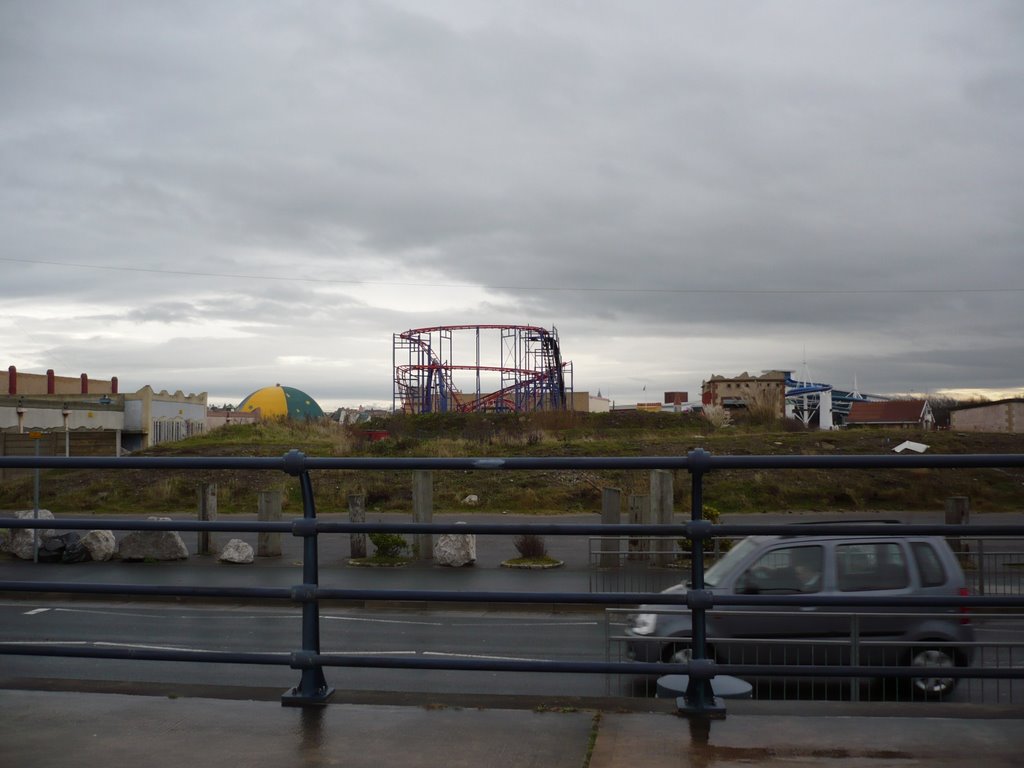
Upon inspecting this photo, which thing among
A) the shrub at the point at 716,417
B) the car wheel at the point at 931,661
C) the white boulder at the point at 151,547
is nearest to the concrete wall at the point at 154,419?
the shrub at the point at 716,417

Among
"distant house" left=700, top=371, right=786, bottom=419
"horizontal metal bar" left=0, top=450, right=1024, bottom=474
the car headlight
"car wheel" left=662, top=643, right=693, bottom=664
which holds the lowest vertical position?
"car wheel" left=662, top=643, right=693, bottom=664

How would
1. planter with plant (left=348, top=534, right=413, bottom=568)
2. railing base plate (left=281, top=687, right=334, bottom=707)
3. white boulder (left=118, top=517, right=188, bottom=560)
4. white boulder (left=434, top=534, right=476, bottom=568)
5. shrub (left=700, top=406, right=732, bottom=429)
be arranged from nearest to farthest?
railing base plate (left=281, top=687, right=334, bottom=707)
white boulder (left=434, top=534, right=476, bottom=568)
planter with plant (left=348, top=534, right=413, bottom=568)
white boulder (left=118, top=517, right=188, bottom=560)
shrub (left=700, top=406, right=732, bottom=429)

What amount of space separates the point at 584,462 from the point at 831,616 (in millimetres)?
4302

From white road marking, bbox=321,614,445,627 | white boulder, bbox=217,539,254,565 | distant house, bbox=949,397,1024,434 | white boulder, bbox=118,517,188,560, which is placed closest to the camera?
white road marking, bbox=321,614,445,627

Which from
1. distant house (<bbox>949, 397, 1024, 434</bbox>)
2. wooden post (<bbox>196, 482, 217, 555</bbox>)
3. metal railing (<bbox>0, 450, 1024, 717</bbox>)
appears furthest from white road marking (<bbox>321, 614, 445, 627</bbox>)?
distant house (<bbox>949, 397, 1024, 434</bbox>)

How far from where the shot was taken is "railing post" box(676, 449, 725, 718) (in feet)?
13.6

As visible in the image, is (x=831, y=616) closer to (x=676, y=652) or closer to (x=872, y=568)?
(x=872, y=568)

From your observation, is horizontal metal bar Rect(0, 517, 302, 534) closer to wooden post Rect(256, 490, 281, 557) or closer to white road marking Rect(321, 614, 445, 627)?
white road marking Rect(321, 614, 445, 627)

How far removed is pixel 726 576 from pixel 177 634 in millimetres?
6695

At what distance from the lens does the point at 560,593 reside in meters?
4.21

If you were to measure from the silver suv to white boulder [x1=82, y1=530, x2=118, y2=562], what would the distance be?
12009 millimetres

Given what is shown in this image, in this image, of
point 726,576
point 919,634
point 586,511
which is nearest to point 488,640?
point 726,576

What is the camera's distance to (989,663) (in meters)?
8.05

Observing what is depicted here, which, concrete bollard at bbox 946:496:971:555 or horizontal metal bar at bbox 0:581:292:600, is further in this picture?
concrete bollard at bbox 946:496:971:555
